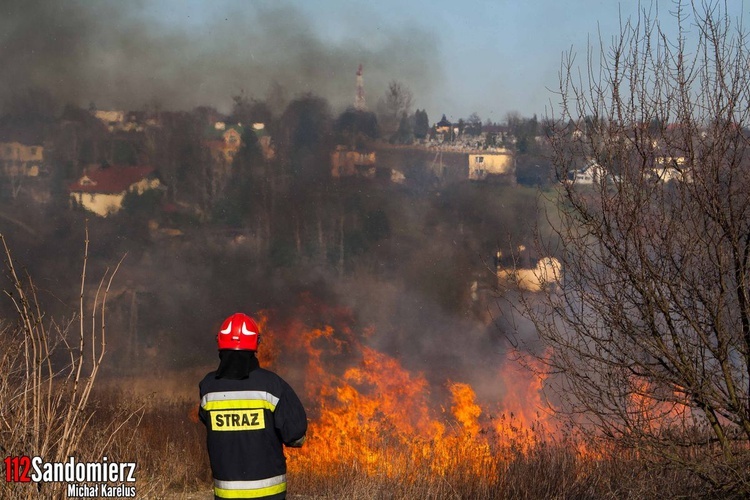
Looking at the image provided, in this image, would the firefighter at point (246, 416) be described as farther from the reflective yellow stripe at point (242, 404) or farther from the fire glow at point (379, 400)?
the fire glow at point (379, 400)

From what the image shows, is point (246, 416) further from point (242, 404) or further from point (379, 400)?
point (379, 400)

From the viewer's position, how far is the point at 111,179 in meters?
21.3

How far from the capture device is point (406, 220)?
869 inches

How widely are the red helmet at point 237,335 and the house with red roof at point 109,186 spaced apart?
16993mm

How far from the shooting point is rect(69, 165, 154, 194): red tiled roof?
21.2 metres

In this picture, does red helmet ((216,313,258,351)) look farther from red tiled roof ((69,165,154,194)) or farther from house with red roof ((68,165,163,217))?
red tiled roof ((69,165,154,194))

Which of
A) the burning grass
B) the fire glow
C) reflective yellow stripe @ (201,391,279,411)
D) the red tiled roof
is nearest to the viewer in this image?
reflective yellow stripe @ (201,391,279,411)

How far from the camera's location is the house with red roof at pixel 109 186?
21.0 meters

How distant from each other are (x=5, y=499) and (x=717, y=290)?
17.5ft

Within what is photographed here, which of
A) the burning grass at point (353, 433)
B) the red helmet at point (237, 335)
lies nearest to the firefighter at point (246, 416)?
the red helmet at point (237, 335)

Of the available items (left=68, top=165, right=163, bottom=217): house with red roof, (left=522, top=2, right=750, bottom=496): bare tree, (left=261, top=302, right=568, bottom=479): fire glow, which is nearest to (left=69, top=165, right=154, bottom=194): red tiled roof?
(left=68, top=165, right=163, bottom=217): house with red roof

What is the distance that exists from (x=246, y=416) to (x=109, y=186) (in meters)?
17.7

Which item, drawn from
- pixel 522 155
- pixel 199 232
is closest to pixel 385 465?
pixel 199 232

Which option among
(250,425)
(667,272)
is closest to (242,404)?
(250,425)
